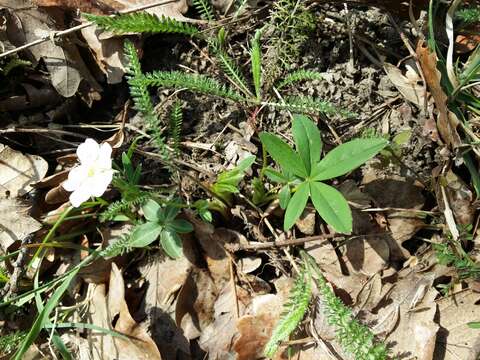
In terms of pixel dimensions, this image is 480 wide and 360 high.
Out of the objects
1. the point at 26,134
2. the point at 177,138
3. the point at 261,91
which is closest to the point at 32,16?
the point at 26,134

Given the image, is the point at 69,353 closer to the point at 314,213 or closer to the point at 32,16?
the point at 314,213

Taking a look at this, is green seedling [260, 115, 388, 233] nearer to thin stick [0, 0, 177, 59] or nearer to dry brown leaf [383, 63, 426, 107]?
dry brown leaf [383, 63, 426, 107]

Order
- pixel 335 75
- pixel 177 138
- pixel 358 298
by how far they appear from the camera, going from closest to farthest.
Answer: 1. pixel 358 298
2. pixel 177 138
3. pixel 335 75

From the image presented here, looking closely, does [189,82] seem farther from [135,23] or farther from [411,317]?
[411,317]

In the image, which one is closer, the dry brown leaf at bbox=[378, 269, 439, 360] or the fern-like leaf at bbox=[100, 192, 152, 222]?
the dry brown leaf at bbox=[378, 269, 439, 360]

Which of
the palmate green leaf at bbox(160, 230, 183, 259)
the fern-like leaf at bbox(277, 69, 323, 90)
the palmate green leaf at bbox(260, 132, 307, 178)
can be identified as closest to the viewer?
the palmate green leaf at bbox(260, 132, 307, 178)

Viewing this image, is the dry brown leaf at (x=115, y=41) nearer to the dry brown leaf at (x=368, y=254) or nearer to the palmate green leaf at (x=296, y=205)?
the palmate green leaf at (x=296, y=205)

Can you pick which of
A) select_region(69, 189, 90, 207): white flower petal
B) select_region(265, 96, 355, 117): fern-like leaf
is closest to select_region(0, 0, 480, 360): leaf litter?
select_region(265, 96, 355, 117): fern-like leaf

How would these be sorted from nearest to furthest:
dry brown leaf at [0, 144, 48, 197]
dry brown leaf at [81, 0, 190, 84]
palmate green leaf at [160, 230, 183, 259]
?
palmate green leaf at [160, 230, 183, 259] < dry brown leaf at [0, 144, 48, 197] < dry brown leaf at [81, 0, 190, 84]
